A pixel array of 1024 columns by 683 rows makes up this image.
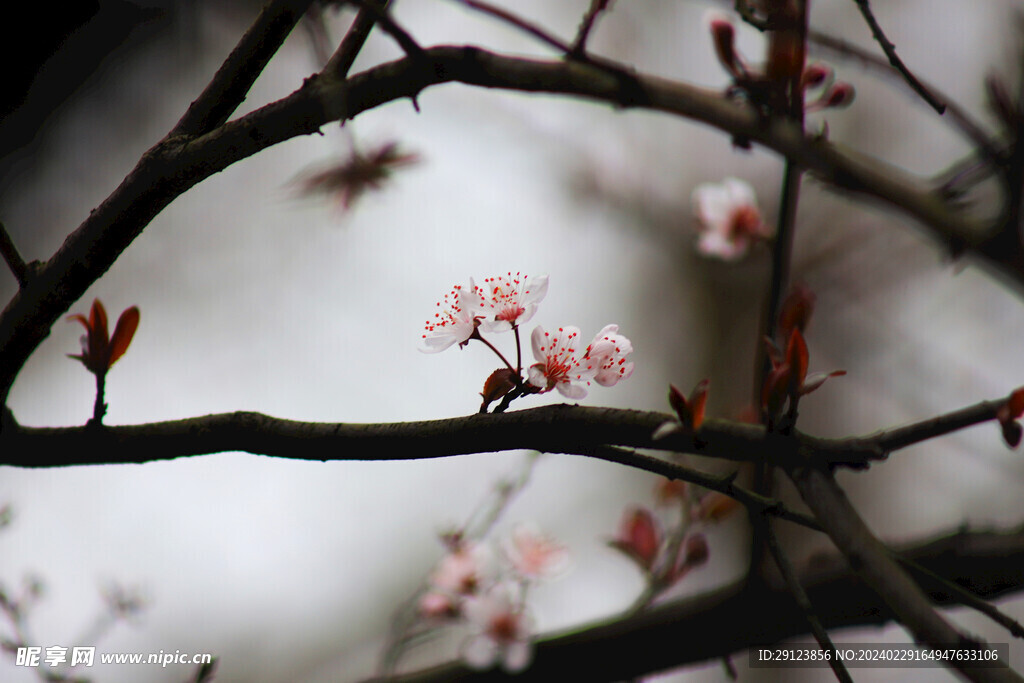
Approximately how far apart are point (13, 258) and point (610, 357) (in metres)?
0.60

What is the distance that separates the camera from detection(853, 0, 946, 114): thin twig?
0.73 meters

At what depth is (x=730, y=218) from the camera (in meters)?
1.67

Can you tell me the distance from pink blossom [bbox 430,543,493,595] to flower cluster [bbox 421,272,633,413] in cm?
100

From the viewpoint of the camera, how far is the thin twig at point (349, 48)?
693mm

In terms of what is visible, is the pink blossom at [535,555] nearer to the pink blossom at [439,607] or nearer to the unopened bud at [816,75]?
the pink blossom at [439,607]

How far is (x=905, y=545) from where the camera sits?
1.32 metres

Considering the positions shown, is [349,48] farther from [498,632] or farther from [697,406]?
[498,632]

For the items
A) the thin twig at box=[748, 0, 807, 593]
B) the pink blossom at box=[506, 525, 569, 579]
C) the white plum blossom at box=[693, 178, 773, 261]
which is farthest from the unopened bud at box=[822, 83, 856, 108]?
the pink blossom at box=[506, 525, 569, 579]

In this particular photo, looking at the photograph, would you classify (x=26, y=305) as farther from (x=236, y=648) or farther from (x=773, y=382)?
(x=236, y=648)

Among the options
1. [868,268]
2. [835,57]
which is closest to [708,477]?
[835,57]

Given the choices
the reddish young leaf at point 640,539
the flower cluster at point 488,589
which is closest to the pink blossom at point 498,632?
the flower cluster at point 488,589

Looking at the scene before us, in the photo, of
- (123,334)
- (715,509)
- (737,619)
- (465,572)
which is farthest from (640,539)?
(123,334)

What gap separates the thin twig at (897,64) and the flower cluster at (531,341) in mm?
397

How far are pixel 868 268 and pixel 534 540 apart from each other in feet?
9.83
